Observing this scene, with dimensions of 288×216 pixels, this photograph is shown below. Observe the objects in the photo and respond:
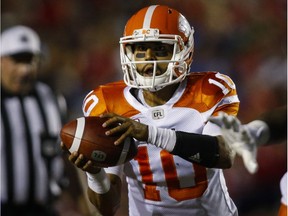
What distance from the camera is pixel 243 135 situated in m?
2.28

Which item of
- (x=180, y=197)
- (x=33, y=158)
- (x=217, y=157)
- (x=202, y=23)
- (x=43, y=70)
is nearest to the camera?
(x=217, y=157)

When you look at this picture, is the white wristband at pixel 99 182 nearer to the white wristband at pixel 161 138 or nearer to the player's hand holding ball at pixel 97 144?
the player's hand holding ball at pixel 97 144

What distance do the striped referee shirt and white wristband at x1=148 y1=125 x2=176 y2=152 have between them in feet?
4.96

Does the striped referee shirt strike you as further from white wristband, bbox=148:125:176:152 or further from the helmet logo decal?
white wristband, bbox=148:125:176:152

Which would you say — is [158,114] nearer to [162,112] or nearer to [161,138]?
[162,112]

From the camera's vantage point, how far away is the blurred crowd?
4719 millimetres

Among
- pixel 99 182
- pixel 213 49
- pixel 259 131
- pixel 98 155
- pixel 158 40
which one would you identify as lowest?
pixel 213 49

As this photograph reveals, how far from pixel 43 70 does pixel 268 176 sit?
5.30ft

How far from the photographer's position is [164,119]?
9.57ft

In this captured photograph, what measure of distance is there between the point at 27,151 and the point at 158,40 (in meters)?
1.41

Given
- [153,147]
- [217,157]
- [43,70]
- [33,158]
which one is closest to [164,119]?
[153,147]

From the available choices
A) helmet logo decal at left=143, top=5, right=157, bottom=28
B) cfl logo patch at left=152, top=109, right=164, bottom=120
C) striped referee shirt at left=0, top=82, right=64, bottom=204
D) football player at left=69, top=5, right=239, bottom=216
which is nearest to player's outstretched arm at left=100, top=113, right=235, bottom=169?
football player at left=69, top=5, right=239, bottom=216

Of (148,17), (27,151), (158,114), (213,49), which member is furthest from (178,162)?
(213,49)

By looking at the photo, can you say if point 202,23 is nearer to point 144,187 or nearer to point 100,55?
point 100,55
